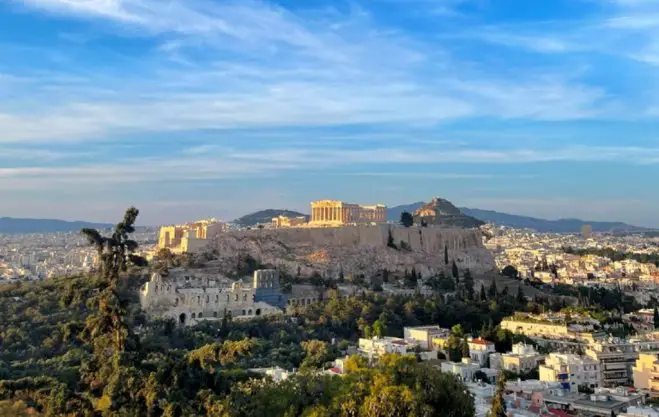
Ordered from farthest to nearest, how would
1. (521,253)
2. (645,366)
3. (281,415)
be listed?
(521,253)
(645,366)
(281,415)

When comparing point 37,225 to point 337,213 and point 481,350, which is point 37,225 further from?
point 481,350

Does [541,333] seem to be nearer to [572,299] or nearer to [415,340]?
[415,340]

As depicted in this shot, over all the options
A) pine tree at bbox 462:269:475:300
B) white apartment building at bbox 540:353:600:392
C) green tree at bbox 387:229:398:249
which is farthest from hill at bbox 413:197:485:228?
white apartment building at bbox 540:353:600:392

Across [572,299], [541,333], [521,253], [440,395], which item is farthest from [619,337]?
[521,253]

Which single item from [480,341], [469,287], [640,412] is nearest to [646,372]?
[480,341]

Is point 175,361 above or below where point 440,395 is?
above

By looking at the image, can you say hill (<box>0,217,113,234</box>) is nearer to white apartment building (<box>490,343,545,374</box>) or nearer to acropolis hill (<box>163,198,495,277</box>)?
acropolis hill (<box>163,198,495,277</box>)

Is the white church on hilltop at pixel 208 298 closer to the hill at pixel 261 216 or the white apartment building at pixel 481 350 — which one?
the white apartment building at pixel 481 350

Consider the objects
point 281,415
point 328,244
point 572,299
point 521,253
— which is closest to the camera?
point 281,415
